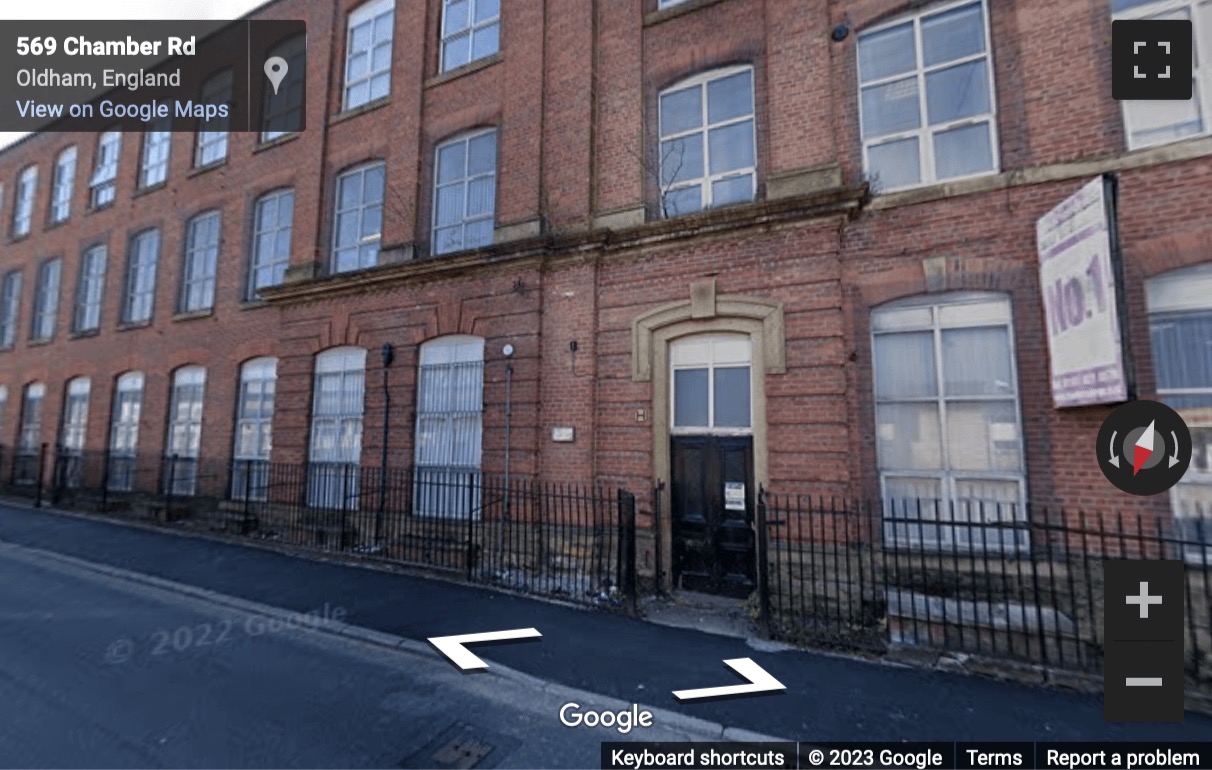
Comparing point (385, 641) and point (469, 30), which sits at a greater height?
point (469, 30)

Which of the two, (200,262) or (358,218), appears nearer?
(358,218)

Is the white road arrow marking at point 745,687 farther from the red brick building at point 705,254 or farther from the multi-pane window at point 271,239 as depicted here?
the multi-pane window at point 271,239

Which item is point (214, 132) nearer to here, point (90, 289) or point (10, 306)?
point (90, 289)

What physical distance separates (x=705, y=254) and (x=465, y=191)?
17.7ft

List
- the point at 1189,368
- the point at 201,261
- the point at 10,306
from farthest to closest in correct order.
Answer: the point at 10,306 < the point at 201,261 < the point at 1189,368

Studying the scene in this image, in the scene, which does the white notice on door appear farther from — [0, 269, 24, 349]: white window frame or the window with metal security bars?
[0, 269, 24, 349]: white window frame

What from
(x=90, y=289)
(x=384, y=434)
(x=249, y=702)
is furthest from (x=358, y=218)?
(x=90, y=289)

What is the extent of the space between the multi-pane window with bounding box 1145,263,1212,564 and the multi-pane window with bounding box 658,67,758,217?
5.05 m

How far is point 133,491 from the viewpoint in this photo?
15062 millimetres

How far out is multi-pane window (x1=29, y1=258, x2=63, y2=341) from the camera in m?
19.1

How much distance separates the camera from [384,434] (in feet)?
35.3

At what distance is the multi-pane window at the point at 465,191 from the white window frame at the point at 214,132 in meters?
8.46

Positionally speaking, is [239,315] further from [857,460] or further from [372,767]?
[857,460]

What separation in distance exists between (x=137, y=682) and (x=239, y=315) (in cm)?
1084
